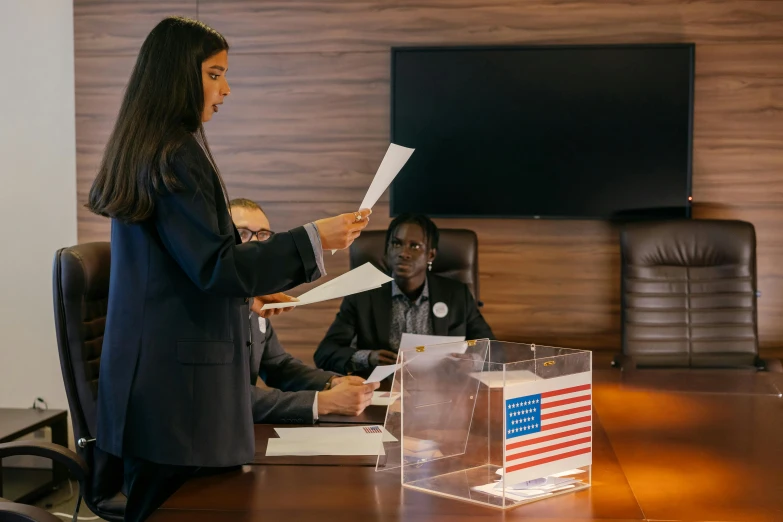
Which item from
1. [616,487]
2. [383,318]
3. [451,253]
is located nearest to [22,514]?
[616,487]

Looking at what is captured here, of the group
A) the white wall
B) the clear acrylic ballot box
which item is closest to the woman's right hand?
the clear acrylic ballot box

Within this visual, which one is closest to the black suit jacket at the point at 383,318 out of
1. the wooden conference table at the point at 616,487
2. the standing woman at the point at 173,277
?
the wooden conference table at the point at 616,487

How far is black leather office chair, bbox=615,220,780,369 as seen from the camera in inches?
164

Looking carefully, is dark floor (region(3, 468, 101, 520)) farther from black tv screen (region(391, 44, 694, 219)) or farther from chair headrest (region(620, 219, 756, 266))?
chair headrest (region(620, 219, 756, 266))

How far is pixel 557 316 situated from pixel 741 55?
155 centimetres

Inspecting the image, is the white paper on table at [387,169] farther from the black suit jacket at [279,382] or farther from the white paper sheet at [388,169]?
the black suit jacket at [279,382]

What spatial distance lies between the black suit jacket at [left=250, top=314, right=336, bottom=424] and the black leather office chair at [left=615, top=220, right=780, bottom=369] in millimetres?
1938

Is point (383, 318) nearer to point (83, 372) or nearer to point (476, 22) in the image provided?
point (83, 372)

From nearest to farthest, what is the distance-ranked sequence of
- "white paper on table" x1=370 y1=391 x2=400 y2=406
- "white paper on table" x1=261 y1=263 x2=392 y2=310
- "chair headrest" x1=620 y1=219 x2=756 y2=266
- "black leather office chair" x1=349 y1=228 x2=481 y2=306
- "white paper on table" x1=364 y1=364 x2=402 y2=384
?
"white paper on table" x1=261 y1=263 x2=392 y2=310 < "white paper on table" x1=364 y1=364 x2=402 y2=384 < "white paper on table" x1=370 y1=391 x2=400 y2=406 < "black leather office chair" x1=349 y1=228 x2=481 y2=306 < "chair headrest" x1=620 y1=219 x2=756 y2=266

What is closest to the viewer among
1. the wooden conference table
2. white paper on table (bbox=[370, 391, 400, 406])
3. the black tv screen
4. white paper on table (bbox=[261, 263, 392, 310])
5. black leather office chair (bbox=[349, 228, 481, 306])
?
the wooden conference table

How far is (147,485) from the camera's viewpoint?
6.08 feet

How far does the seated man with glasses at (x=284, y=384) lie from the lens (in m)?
2.35

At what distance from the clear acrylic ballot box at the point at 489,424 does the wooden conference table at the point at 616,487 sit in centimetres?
5

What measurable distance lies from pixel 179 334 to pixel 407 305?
2.04 m
